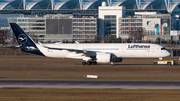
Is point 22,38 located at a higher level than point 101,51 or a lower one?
higher

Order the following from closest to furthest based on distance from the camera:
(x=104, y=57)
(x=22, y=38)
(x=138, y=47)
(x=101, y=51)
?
1. (x=104, y=57)
2. (x=138, y=47)
3. (x=101, y=51)
4. (x=22, y=38)

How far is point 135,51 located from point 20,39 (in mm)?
24547

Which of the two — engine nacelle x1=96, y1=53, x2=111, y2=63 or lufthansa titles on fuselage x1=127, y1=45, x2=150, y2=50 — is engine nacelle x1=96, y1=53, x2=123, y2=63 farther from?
lufthansa titles on fuselage x1=127, y1=45, x2=150, y2=50

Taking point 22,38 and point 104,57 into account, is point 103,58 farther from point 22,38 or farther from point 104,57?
point 22,38

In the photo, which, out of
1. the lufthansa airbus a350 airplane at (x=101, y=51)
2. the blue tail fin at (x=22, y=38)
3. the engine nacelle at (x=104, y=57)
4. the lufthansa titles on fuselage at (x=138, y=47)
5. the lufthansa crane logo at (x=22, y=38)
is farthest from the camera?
the lufthansa crane logo at (x=22, y=38)

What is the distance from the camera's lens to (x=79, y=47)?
66.2 m

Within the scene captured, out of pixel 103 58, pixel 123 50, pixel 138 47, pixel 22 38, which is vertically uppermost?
pixel 22 38

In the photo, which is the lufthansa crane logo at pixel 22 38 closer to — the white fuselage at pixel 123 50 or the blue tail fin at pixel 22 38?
the blue tail fin at pixel 22 38

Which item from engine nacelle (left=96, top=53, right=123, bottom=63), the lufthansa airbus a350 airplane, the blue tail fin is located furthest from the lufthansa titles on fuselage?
the blue tail fin

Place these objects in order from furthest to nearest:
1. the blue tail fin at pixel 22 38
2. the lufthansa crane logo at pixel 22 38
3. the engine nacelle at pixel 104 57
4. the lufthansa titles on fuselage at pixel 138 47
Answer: the lufthansa crane logo at pixel 22 38, the blue tail fin at pixel 22 38, the lufthansa titles on fuselage at pixel 138 47, the engine nacelle at pixel 104 57

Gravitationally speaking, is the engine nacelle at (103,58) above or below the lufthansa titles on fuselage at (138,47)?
below

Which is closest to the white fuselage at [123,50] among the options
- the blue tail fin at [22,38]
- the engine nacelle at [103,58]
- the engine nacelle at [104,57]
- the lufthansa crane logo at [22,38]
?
the engine nacelle at [104,57]

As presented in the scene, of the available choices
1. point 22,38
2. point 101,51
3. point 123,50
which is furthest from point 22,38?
point 123,50
